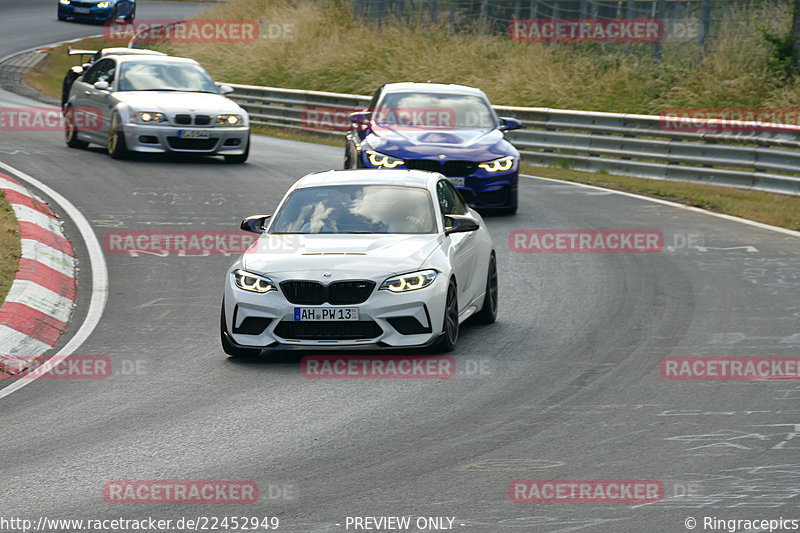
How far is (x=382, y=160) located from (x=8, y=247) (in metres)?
5.37

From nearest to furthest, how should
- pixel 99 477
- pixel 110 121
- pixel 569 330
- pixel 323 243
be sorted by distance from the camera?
pixel 99 477
pixel 323 243
pixel 569 330
pixel 110 121

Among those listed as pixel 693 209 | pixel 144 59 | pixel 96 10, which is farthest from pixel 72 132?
pixel 96 10

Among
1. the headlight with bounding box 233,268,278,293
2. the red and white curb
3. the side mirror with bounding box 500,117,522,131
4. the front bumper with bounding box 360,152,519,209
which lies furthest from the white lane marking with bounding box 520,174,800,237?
the headlight with bounding box 233,268,278,293

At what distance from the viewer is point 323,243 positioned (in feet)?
33.7

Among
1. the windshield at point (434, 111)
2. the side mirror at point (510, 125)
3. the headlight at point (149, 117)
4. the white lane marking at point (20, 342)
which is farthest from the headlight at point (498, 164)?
the white lane marking at point (20, 342)

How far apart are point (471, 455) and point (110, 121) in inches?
612

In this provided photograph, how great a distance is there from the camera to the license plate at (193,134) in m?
21.0

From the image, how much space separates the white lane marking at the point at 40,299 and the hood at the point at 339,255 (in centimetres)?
223

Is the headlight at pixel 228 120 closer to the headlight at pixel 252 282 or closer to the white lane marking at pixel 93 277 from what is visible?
the white lane marking at pixel 93 277

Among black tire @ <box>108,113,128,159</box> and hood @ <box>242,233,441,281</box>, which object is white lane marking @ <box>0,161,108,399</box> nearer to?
hood @ <box>242,233,441,281</box>

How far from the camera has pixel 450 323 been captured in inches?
396

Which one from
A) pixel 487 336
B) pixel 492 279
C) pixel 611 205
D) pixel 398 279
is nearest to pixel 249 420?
pixel 398 279

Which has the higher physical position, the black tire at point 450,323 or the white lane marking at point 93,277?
the black tire at point 450,323

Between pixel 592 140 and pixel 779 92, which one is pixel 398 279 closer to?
pixel 592 140
